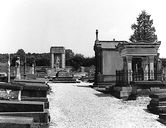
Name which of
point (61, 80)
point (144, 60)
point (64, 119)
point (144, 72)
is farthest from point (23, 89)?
point (61, 80)

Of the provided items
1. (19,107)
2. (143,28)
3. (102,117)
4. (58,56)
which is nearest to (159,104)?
(102,117)

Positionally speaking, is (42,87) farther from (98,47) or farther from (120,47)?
(98,47)

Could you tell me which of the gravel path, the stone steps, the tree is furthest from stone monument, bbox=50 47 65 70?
the stone steps

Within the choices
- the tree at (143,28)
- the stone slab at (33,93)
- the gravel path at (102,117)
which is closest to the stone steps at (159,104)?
the gravel path at (102,117)

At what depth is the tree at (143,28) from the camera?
48375 millimetres

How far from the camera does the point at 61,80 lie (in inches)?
1683

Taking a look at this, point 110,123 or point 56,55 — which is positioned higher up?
point 56,55

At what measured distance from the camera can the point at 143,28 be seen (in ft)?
161

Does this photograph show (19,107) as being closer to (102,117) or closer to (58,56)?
(102,117)

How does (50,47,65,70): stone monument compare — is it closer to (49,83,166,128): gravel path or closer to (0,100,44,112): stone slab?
(49,83,166,128): gravel path

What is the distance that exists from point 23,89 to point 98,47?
17768mm

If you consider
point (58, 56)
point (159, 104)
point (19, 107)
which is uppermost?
point (58, 56)

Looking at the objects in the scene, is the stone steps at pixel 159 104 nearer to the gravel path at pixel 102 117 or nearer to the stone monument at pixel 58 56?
the gravel path at pixel 102 117

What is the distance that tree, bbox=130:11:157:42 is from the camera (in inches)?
1905
